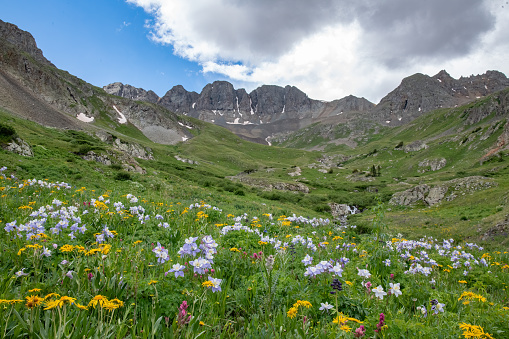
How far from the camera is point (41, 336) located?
229cm

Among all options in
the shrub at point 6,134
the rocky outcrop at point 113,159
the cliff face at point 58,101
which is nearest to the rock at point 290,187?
the rocky outcrop at point 113,159

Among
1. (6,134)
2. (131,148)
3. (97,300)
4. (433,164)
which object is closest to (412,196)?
(97,300)

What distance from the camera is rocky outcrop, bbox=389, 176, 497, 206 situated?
34.8 metres

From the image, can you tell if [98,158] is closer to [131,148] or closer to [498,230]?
[498,230]

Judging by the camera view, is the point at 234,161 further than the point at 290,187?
Yes

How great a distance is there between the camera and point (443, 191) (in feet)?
122

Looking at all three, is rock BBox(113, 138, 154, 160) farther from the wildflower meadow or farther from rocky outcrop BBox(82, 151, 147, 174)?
the wildflower meadow

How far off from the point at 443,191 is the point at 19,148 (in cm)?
5158

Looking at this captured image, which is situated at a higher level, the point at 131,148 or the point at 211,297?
the point at 211,297

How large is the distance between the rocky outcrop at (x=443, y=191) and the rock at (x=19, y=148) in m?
48.2

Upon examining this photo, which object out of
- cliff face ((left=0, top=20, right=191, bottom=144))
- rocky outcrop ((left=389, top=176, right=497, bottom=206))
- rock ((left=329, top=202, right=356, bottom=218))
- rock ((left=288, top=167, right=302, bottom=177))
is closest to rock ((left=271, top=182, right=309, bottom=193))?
rock ((left=329, top=202, right=356, bottom=218))

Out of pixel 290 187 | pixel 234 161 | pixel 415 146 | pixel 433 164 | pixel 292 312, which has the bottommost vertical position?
pixel 292 312

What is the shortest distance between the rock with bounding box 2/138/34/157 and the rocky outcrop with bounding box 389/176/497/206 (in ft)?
158

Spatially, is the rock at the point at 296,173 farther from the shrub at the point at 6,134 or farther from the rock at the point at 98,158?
the shrub at the point at 6,134
